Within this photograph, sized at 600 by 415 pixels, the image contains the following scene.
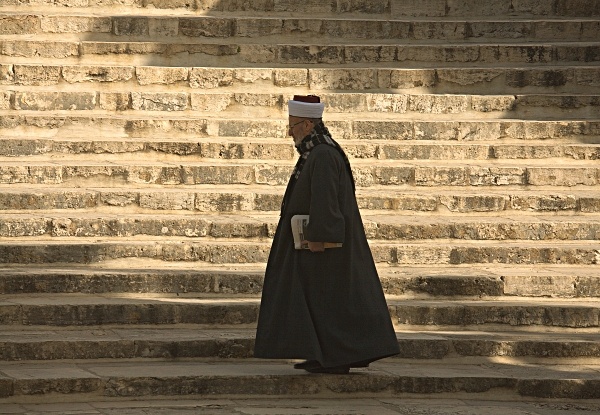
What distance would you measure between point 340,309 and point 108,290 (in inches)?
76.9

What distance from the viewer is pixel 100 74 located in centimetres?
964

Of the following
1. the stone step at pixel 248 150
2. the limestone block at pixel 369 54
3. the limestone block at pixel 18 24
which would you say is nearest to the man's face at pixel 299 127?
the stone step at pixel 248 150

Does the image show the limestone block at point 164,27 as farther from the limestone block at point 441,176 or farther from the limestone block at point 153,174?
the limestone block at point 441,176

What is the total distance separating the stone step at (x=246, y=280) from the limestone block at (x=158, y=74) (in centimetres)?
306

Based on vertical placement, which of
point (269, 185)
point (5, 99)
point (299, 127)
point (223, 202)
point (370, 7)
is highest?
point (370, 7)

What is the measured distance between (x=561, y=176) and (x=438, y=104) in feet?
5.22

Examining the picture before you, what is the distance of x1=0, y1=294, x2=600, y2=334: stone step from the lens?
6.18 m

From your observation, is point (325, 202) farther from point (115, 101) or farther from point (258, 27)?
point (258, 27)

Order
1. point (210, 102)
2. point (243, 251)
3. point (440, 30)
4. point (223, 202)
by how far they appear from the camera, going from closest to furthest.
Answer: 1. point (243, 251)
2. point (223, 202)
3. point (210, 102)
4. point (440, 30)

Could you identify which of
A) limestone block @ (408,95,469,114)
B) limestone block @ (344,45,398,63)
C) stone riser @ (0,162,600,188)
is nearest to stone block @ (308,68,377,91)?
limestone block @ (344,45,398,63)

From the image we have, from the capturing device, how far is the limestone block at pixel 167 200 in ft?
25.9

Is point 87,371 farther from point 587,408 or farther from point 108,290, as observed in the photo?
point 587,408

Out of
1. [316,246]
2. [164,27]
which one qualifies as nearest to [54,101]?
[164,27]

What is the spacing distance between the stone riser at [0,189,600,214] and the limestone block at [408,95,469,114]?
164 centimetres
